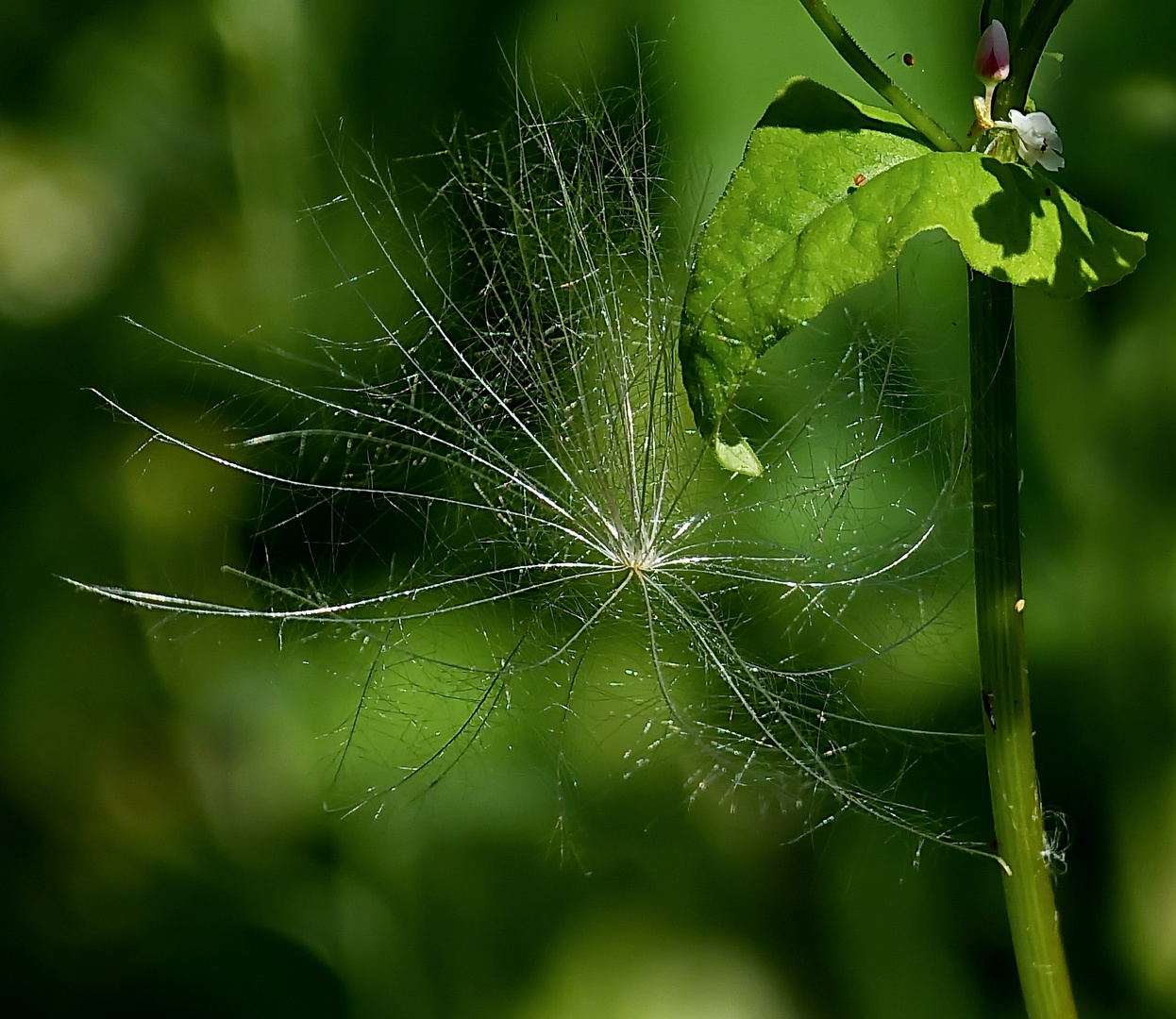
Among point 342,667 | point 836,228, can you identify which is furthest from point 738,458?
point 342,667

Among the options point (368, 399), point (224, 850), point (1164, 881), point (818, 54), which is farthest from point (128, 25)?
point (1164, 881)

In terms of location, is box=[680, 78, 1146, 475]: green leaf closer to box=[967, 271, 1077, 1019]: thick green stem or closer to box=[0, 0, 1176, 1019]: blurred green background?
box=[967, 271, 1077, 1019]: thick green stem

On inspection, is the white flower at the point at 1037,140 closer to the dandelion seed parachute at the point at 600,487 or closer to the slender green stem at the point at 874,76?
the slender green stem at the point at 874,76

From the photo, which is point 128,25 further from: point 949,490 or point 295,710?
point 949,490

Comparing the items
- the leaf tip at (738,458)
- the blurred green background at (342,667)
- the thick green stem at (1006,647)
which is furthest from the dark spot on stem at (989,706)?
the blurred green background at (342,667)

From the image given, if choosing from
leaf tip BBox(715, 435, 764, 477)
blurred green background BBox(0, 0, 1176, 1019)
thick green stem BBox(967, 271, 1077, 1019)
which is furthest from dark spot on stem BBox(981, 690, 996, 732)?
blurred green background BBox(0, 0, 1176, 1019)
